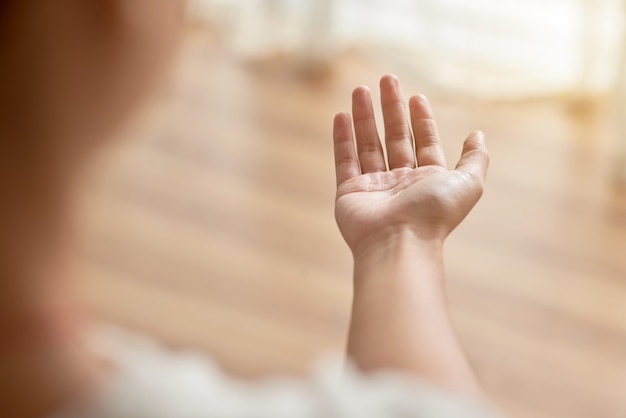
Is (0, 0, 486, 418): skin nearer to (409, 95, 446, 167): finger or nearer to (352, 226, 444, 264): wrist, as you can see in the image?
(352, 226, 444, 264): wrist

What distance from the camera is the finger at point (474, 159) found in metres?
1.24

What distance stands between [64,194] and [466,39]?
6.49ft

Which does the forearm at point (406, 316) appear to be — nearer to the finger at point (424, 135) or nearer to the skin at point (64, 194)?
the skin at point (64, 194)

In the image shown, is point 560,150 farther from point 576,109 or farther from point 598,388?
point 598,388

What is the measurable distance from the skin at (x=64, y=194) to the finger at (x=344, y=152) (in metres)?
0.26

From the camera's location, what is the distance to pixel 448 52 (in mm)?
2527

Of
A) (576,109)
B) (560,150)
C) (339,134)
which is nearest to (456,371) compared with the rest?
(339,134)

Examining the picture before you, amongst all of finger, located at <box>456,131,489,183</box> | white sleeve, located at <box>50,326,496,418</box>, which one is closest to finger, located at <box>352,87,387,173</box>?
finger, located at <box>456,131,489,183</box>

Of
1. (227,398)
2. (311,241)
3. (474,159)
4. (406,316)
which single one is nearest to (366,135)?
(474,159)

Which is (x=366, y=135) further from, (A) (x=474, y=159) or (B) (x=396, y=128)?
(A) (x=474, y=159)

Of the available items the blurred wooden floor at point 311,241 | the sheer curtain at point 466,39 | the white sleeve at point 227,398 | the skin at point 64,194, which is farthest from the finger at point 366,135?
the sheer curtain at point 466,39

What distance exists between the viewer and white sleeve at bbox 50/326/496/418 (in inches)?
28.2

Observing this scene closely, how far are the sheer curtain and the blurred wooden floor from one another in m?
0.07

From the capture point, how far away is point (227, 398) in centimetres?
74
